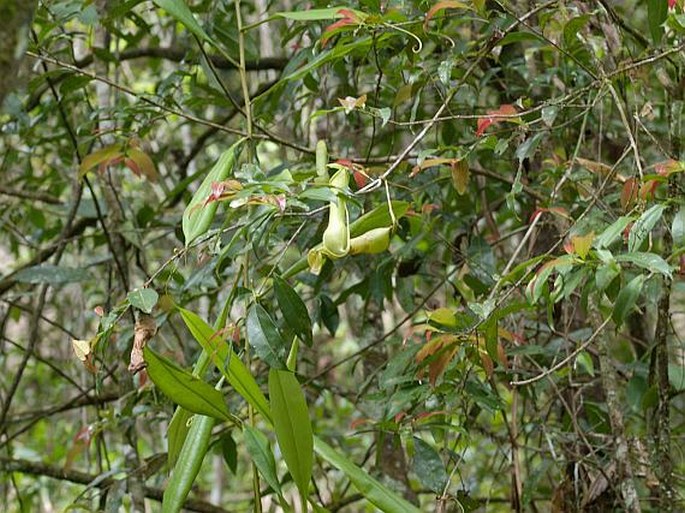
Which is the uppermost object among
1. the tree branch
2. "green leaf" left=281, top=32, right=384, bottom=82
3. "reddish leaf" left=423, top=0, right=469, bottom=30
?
"reddish leaf" left=423, top=0, right=469, bottom=30

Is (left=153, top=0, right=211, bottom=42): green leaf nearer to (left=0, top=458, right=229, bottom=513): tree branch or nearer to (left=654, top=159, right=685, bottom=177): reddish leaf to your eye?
(left=654, top=159, right=685, bottom=177): reddish leaf

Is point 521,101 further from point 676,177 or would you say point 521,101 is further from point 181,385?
point 181,385

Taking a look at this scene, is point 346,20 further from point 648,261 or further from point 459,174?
point 648,261

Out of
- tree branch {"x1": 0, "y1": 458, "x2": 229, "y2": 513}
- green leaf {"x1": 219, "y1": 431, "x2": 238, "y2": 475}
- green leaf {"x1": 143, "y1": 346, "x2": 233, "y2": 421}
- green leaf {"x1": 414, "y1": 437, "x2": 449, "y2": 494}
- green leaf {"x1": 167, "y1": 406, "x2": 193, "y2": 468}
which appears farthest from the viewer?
tree branch {"x1": 0, "y1": 458, "x2": 229, "y2": 513}

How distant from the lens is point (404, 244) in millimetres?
1728

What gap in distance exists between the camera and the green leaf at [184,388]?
3.16 feet

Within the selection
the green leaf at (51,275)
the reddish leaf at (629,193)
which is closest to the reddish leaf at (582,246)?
the reddish leaf at (629,193)

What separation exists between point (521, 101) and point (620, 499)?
589 millimetres

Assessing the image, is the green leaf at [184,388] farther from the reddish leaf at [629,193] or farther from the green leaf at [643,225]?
the reddish leaf at [629,193]

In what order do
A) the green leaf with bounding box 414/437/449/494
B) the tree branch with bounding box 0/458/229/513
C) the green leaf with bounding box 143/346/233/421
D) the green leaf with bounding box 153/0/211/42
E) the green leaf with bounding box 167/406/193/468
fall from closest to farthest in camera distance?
the green leaf with bounding box 143/346/233/421 → the green leaf with bounding box 167/406/193/468 → the green leaf with bounding box 153/0/211/42 → the green leaf with bounding box 414/437/449/494 → the tree branch with bounding box 0/458/229/513

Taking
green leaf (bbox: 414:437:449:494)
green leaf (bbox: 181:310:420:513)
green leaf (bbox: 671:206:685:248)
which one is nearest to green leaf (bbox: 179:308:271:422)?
green leaf (bbox: 181:310:420:513)

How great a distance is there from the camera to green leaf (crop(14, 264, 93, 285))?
1.80m

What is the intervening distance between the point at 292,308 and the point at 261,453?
9.0 inches

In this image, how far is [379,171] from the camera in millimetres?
1541
